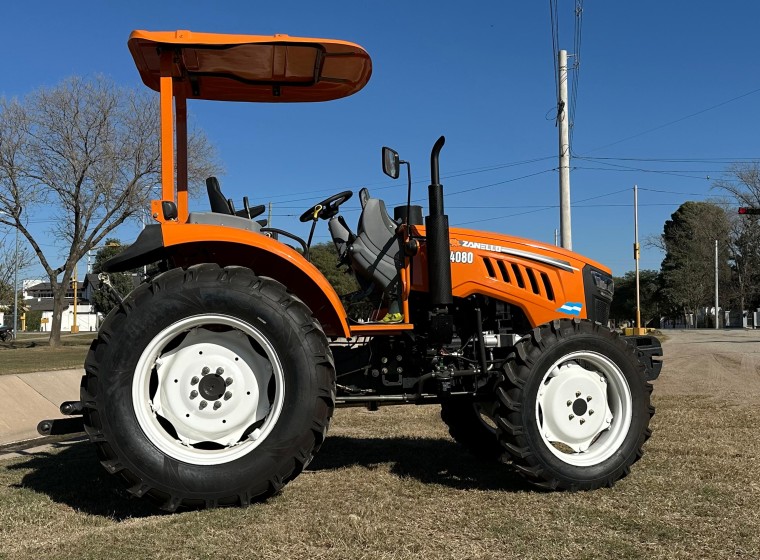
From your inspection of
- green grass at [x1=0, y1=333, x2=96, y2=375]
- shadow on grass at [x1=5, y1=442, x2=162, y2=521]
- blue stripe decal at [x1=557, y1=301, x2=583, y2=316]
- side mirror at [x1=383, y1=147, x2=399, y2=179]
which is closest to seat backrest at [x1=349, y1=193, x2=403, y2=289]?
side mirror at [x1=383, y1=147, x2=399, y2=179]

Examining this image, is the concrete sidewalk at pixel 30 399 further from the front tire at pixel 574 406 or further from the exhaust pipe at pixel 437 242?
the front tire at pixel 574 406

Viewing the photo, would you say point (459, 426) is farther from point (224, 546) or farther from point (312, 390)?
point (224, 546)

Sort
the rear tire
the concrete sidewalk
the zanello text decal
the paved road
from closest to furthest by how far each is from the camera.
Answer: the rear tire → the zanello text decal → the concrete sidewalk → the paved road

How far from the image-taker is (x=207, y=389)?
12.1 feet

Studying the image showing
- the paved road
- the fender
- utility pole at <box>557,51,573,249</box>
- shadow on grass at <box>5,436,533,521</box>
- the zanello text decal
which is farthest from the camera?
utility pole at <box>557,51,573,249</box>

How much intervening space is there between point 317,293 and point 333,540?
153cm

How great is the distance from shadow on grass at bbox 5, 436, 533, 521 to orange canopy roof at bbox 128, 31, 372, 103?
2.54 meters

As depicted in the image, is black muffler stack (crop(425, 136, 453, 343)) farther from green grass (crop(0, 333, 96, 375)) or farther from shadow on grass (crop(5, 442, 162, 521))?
green grass (crop(0, 333, 96, 375))

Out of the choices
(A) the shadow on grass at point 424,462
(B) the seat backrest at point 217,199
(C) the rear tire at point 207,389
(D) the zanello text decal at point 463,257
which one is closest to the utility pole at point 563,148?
(A) the shadow on grass at point 424,462

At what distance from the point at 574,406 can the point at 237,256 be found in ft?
7.51

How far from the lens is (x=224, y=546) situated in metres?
3.07

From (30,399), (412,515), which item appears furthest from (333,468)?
(30,399)

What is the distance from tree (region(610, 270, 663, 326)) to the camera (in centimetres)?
6894

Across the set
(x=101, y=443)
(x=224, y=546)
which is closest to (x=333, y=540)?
(x=224, y=546)
